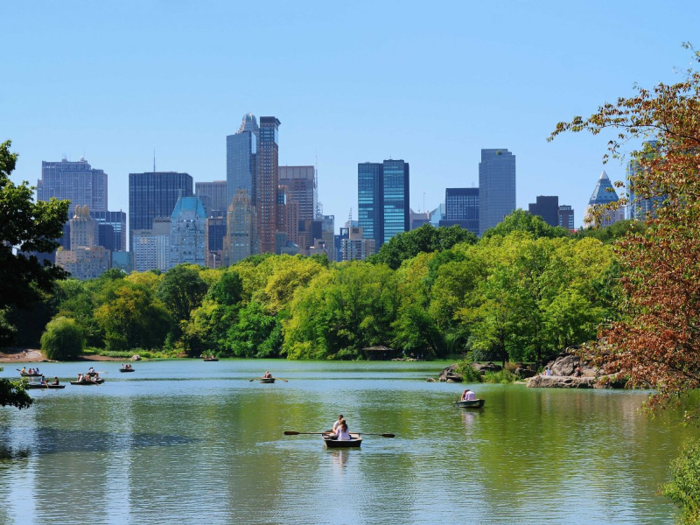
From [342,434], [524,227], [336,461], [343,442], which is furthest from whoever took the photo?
[524,227]

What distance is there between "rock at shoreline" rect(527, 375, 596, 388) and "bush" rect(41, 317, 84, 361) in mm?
71189

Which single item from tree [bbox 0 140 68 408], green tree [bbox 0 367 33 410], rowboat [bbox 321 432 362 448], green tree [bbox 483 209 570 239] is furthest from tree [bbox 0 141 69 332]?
green tree [bbox 483 209 570 239]

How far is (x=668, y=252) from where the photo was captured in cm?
1997

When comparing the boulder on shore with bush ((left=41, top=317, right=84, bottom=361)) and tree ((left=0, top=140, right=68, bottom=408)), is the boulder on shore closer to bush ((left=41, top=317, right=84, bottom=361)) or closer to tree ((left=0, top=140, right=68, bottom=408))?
tree ((left=0, top=140, right=68, bottom=408))

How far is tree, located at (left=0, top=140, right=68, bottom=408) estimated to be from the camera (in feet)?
121

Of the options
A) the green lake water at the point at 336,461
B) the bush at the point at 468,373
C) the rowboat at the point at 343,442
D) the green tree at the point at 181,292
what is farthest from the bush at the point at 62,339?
the rowboat at the point at 343,442

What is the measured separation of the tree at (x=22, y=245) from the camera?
36.8 m

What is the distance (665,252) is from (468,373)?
199 feet

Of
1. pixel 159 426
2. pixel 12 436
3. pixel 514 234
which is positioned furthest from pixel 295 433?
pixel 514 234

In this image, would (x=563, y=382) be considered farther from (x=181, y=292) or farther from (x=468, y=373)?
(x=181, y=292)

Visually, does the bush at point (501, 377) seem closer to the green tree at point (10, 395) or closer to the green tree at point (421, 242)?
the green tree at point (10, 395)

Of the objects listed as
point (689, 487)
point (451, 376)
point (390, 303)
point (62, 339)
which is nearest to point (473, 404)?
point (451, 376)

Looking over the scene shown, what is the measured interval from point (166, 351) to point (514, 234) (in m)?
57.5

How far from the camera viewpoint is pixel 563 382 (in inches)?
2776
